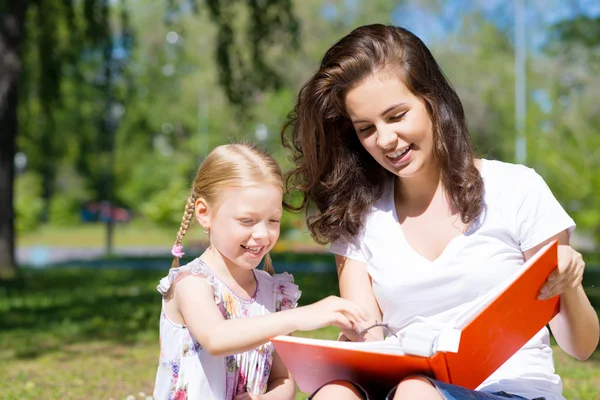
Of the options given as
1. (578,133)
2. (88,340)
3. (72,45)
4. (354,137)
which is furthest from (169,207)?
(354,137)

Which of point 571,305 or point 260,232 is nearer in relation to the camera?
point 571,305

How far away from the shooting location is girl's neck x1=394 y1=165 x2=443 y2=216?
104 inches

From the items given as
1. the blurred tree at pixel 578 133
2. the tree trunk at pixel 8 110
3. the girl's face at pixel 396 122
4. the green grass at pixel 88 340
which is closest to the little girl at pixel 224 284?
the girl's face at pixel 396 122

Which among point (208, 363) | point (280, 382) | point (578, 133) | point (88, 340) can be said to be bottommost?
point (88, 340)

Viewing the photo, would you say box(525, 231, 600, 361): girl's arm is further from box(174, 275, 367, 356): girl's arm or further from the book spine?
box(174, 275, 367, 356): girl's arm

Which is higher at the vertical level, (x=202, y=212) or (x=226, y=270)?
(x=202, y=212)

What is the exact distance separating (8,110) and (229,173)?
8165 mm

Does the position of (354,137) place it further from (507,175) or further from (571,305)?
(571,305)

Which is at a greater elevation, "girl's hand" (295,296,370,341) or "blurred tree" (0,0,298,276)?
"blurred tree" (0,0,298,276)

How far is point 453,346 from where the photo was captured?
194 centimetres

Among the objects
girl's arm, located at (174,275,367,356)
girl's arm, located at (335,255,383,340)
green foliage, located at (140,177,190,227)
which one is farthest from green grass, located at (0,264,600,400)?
green foliage, located at (140,177,190,227)

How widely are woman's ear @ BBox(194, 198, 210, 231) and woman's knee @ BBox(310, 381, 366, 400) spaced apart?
64 centimetres

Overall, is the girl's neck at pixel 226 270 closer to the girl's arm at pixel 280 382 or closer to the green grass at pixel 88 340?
the girl's arm at pixel 280 382

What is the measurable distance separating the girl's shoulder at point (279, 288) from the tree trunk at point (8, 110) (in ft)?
25.0
